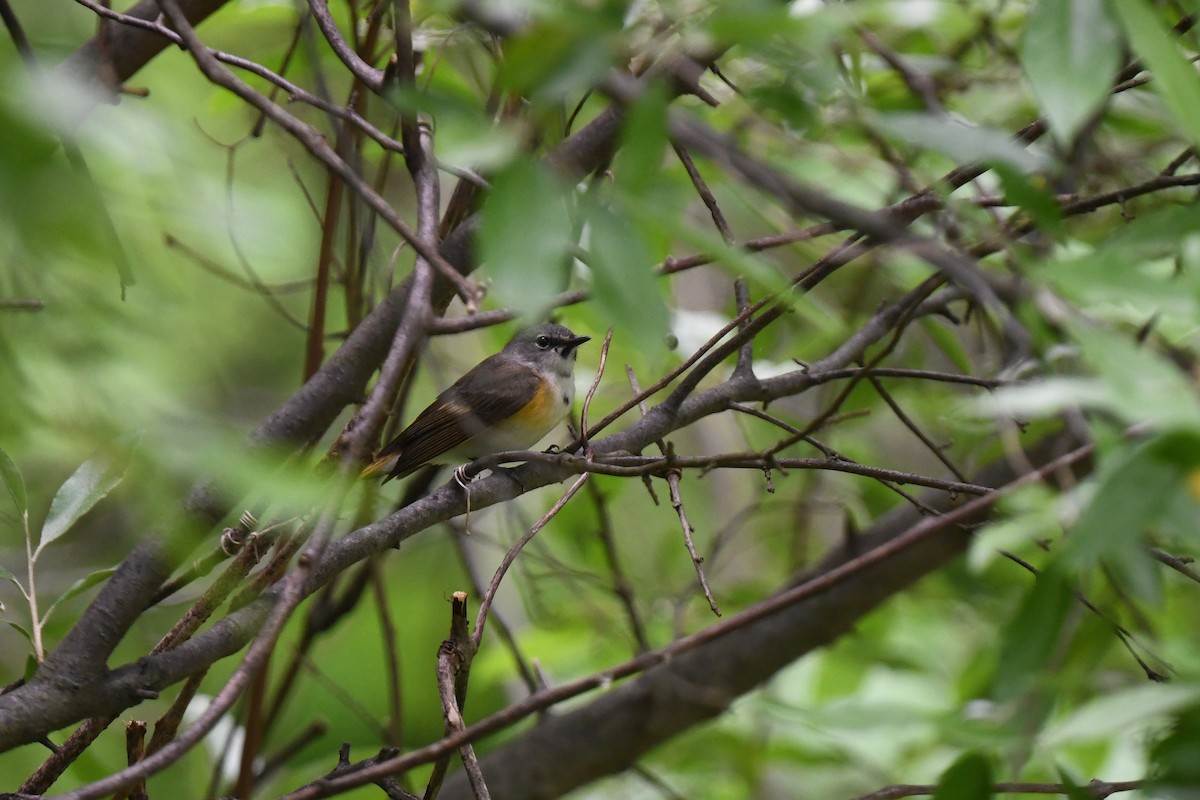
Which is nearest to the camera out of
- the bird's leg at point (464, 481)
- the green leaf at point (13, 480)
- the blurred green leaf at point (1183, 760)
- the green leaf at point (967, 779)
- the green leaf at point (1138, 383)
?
the green leaf at point (1138, 383)

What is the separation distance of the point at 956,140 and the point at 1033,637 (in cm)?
51

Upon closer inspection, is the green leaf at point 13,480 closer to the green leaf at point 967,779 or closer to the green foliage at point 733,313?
the green foliage at point 733,313

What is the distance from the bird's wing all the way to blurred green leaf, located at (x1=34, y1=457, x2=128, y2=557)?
1.73m

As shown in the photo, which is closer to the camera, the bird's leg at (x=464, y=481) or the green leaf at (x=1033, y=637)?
the green leaf at (x=1033, y=637)

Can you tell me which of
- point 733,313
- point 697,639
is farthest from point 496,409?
point 697,639

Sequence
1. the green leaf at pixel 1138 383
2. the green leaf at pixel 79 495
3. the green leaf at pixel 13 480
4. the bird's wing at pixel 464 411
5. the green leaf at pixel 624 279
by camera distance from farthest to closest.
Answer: the bird's wing at pixel 464 411 < the green leaf at pixel 79 495 < the green leaf at pixel 13 480 < the green leaf at pixel 624 279 < the green leaf at pixel 1138 383

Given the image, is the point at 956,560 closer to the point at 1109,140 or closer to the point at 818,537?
the point at 1109,140

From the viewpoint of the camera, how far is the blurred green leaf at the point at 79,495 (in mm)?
1942

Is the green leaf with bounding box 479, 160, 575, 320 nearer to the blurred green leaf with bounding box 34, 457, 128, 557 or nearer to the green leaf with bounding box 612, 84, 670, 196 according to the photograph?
the green leaf with bounding box 612, 84, 670, 196

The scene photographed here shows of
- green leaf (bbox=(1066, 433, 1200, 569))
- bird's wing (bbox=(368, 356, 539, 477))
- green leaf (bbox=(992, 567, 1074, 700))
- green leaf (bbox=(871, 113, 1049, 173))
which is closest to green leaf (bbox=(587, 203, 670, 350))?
green leaf (bbox=(871, 113, 1049, 173))

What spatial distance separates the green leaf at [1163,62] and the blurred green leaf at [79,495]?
5.63ft

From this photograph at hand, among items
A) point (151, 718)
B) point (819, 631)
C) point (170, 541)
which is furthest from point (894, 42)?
point (151, 718)

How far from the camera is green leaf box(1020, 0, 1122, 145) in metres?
0.99

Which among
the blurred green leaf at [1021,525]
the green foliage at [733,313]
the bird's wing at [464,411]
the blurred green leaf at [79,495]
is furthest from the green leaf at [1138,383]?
the bird's wing at [464,411]
